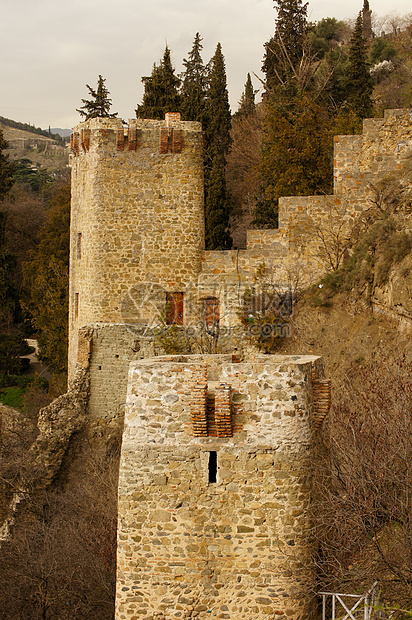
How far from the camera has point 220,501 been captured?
29.0 ft

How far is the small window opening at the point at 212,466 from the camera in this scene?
888 cm

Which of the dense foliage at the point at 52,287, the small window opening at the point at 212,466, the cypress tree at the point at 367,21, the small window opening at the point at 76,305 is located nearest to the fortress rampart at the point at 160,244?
the small window opening at the point at 76,305

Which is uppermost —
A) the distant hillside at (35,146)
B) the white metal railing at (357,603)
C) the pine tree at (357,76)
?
the distant hillside at (35,146)

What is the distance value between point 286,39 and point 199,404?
117ft

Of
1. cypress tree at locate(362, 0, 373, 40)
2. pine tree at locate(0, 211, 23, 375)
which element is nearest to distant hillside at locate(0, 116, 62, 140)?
cypress tree at locate(362, 0, 373, 40)

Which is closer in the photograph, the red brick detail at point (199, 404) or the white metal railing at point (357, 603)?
the white metal railing at point (357, 603)

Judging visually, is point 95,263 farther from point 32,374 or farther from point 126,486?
point 32,374

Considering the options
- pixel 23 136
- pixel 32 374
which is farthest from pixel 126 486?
pixel 23 136

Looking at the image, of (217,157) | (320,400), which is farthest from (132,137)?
(320,400)

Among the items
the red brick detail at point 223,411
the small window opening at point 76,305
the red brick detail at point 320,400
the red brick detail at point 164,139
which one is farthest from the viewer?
the small window opening at point 76,305

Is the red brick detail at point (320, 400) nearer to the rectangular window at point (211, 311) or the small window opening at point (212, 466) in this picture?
the small window opening at point (212, 466)

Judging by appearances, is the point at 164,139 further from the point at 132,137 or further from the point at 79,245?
the point at 79,245

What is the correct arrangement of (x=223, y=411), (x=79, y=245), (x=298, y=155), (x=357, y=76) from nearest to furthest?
(x=223, y=411), (x=79, y=245), (x=298, y=155), (x=357, y=76)

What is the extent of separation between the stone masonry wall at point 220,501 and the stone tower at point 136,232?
455 inches
